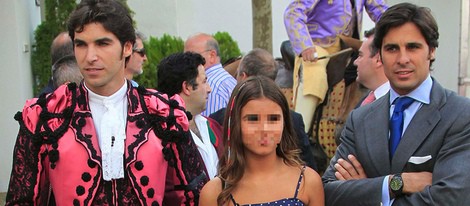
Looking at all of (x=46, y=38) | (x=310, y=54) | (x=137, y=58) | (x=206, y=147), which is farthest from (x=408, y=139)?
(x=46, y=38)

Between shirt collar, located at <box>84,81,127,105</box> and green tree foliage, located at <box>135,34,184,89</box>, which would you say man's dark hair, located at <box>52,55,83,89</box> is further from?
green tree foliage, located at <box>135,34,184,89</box>

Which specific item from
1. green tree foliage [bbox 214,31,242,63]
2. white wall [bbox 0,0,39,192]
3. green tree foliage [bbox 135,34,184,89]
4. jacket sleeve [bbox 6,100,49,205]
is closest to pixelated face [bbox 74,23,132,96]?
jacket sleeve [bbox 6,100,49,205]

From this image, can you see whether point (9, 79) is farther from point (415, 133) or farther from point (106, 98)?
point (415, 133)

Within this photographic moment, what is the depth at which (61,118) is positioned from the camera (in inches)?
134

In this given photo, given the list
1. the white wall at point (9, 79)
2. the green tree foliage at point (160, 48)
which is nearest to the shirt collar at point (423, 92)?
the white wall at point (9, 79)

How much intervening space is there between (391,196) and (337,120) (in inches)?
140

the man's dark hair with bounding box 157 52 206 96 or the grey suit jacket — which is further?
the man's dark hair with bounding box 157 52 206 96

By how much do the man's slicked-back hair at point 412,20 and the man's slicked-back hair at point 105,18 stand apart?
3.88ft

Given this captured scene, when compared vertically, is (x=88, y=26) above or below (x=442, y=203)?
above

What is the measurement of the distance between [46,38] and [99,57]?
328 inches

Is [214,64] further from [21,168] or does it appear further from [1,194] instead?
[21,168]

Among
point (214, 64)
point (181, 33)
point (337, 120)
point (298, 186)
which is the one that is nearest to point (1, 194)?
point (214, 64)

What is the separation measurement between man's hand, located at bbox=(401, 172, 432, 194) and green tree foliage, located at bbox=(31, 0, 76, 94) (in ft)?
27.8

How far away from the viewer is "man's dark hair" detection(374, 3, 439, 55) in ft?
11.1
